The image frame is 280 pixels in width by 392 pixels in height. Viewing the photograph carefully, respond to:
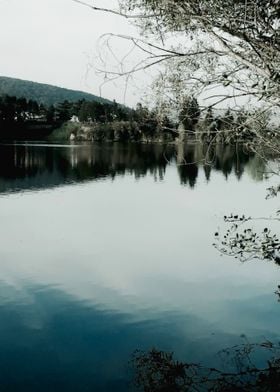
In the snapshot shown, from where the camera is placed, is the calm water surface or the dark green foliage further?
the calm water surface

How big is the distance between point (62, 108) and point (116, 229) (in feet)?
470

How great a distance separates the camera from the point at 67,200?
2997cm

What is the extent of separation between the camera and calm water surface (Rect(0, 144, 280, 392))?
855 centimetres

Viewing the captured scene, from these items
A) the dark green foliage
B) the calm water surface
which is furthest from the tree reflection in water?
the dark green foliage

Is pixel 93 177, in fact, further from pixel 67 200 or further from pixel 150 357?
pixel 150 357

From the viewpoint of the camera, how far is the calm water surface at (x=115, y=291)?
8555 mm

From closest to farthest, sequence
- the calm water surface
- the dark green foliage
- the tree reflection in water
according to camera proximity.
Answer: the tree reflection in water, the dark green foliage, the calm water surface

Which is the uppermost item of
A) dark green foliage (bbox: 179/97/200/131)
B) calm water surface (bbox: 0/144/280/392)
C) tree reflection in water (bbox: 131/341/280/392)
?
dark green foliage (bbox: 179/97/200/131)

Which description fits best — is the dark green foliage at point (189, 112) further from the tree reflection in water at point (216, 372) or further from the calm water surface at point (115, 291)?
the tree reflection in water at point (216, 372)

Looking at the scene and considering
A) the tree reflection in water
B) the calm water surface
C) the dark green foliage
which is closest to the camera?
the tree reflection in water

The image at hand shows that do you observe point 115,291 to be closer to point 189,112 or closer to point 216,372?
point 216,372

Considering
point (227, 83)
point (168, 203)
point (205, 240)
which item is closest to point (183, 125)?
point (227, 83)

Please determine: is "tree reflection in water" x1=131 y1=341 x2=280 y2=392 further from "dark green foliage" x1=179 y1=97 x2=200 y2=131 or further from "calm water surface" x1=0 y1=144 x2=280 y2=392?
"dark green foliage" x1=179 y1=97 x2=200 y2=131

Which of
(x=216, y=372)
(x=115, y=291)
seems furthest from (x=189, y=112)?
(x=115, y=291)
